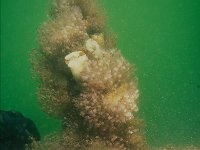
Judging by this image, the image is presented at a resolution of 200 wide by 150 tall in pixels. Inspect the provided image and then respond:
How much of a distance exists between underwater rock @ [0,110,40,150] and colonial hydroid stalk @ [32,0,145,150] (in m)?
2.36

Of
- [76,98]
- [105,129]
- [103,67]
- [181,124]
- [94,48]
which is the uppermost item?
[181,124]

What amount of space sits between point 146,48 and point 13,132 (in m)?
99.4

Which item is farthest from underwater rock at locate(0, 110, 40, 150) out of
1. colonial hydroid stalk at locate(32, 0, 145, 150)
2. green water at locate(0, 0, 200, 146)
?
green water at locate(0, 0, 200, 146)

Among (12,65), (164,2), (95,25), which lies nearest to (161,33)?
(164,2)

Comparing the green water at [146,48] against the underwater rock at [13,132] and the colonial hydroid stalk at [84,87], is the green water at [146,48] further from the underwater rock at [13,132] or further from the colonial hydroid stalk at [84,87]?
the colonial hydroid stalk at [84,87]

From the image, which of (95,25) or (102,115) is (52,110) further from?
(95,25)

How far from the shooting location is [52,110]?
11.0 meters

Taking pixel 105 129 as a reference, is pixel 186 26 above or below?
above

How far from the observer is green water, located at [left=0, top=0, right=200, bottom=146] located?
49062 millimetres

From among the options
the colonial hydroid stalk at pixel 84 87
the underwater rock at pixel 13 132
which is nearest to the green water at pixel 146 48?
the underwater rock at pixel 13 132

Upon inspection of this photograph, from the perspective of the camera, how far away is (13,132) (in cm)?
1275

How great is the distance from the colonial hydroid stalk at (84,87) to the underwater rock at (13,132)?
236 cm

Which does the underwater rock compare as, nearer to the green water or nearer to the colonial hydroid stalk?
the colonial hydroid stalk

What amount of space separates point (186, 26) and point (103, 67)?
103113 millimetres
